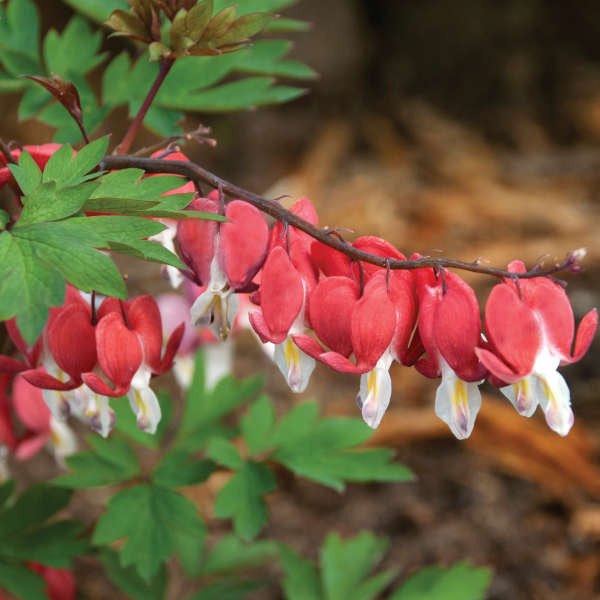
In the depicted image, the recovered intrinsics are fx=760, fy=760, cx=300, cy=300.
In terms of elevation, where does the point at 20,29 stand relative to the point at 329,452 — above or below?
above

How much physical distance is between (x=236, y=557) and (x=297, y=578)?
0.19 metres

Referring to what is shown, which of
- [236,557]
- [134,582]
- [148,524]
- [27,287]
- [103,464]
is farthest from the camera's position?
[236,557]

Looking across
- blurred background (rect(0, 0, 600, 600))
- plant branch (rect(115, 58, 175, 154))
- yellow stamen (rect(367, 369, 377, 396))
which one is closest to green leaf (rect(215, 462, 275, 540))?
yellow stamen (rect(367, 369, 377, 396))

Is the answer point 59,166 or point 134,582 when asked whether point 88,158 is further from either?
point 134,582

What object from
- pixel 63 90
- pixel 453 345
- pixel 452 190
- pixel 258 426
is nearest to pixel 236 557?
pixel 258 426

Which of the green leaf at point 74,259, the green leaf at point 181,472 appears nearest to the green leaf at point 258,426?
the green leaf at point 181,472

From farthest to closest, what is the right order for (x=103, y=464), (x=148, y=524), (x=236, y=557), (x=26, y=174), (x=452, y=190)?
(x=452, y=190) → (x=236, y=557) → (x=103, y=464) → (x=148, y=524) → (x=26, y=174)

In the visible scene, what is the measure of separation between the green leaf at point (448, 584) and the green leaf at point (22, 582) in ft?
2.20

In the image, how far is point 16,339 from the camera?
0.97 meters

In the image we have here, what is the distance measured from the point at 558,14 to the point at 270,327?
157 inches

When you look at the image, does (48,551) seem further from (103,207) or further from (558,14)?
(558,14)

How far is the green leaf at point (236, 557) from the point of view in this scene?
1.62 m

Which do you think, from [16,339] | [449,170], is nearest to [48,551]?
[16,339]

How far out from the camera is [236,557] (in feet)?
5.35
